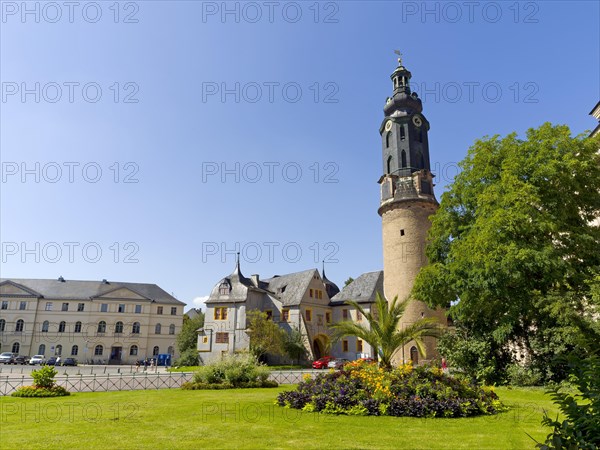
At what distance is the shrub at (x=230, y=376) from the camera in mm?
21703

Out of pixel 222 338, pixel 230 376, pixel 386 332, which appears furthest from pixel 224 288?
pixel 386 332

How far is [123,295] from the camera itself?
220 feet

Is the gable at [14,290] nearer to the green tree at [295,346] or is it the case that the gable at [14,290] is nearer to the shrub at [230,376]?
the green tree at [295,346]

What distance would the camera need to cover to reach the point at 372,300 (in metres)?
49.1

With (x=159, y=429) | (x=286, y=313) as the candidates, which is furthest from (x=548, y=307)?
(x=286, y=313)

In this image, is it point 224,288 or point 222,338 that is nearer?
point 222,338

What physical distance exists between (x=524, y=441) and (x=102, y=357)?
6662 cm

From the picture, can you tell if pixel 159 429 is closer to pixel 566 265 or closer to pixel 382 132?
pixel 566 265

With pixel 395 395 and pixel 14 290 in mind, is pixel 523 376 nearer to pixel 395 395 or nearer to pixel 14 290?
pixel 395 395

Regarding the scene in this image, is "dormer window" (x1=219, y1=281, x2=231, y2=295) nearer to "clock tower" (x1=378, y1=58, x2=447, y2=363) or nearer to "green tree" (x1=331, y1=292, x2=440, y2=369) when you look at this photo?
"clock tower" (x1=378, y1=58, x2=447, y2=363)

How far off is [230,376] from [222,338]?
28.8 m

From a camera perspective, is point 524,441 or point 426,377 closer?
point 524,441

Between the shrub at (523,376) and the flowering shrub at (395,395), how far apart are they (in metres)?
9.75

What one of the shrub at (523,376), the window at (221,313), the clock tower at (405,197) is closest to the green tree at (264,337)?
the window at (221,313)
